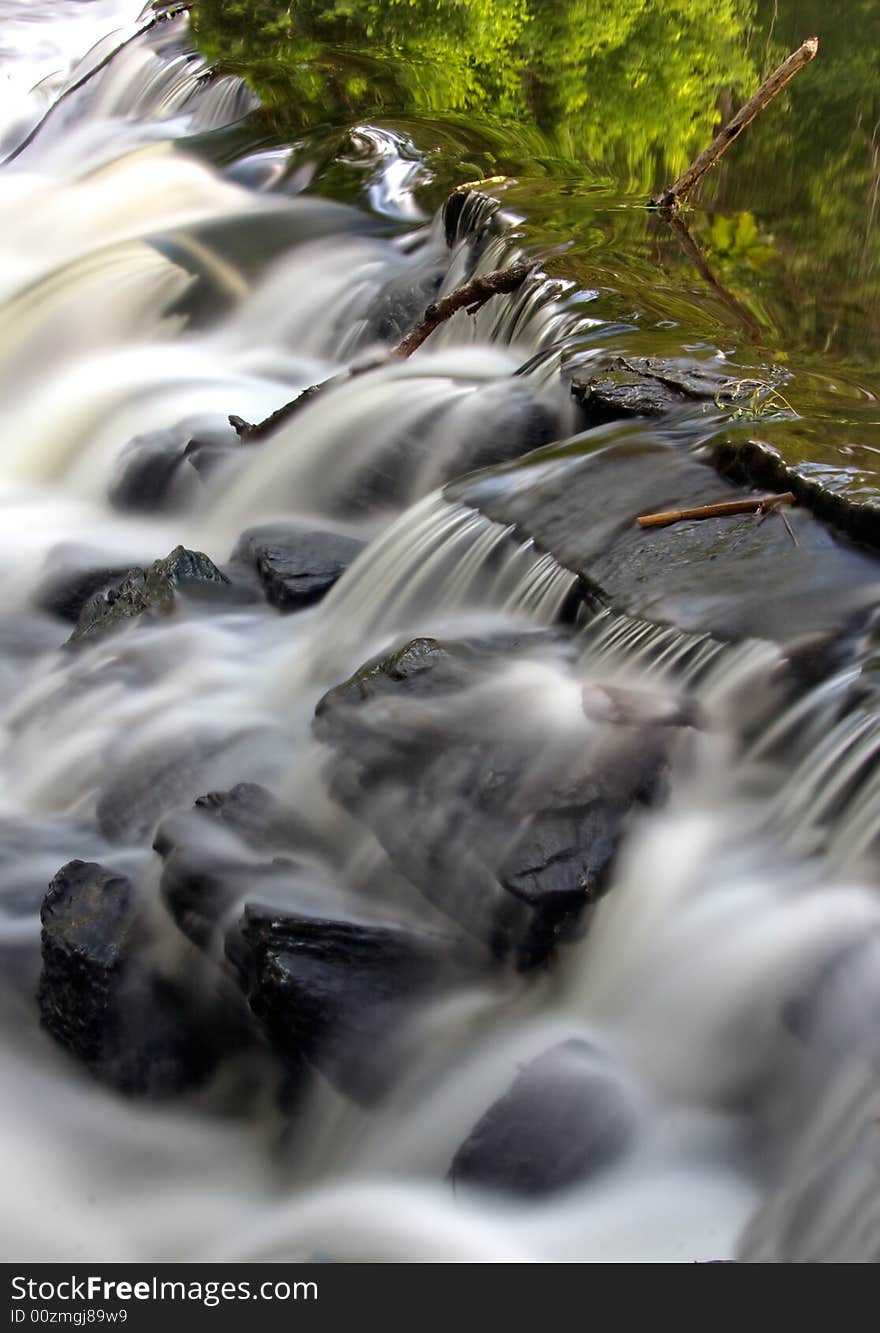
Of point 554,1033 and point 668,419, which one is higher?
point 668,419

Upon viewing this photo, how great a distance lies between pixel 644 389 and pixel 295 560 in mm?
1368

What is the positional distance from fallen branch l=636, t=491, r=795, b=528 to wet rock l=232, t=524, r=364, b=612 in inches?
52.8

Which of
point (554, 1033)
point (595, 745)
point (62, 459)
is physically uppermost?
point (595, 745)

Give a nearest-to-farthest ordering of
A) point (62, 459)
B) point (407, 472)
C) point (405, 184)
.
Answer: point (407, 472) → point (62, 459) → point (405, 184)

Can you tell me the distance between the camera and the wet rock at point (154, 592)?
475 cm

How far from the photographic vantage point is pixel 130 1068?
3.12 meters

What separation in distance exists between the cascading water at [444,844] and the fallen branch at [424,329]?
0.08m

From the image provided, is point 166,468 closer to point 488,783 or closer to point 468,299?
point 468,299

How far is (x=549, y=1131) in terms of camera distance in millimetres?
2672
